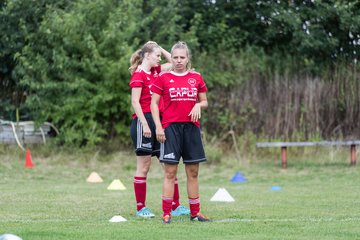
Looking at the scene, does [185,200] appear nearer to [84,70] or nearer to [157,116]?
[157,116]

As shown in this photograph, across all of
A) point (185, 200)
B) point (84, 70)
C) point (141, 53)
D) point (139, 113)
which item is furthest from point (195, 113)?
point (84, 70)

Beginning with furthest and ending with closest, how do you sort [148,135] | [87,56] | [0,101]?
[0,101] < [87,56] < [148,135]

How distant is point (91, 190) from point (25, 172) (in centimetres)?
378

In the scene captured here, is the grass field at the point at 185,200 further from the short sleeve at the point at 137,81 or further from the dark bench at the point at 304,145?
the short sleeve at the point at 137,81

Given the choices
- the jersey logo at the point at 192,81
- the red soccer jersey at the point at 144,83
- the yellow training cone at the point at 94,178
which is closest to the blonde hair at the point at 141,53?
the red soccer jersey at the point at 144,83

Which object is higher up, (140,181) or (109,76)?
(109,76)

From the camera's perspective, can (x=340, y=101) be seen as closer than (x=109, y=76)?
No

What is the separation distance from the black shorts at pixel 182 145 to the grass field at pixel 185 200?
0.67m

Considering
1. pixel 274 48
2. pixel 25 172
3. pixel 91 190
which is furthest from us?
pixel 274 48

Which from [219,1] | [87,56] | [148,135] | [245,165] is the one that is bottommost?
[245,165]

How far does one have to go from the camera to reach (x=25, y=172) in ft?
53.4

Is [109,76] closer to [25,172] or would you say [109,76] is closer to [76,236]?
[25,172]

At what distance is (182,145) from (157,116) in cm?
40

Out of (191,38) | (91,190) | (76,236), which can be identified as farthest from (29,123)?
(76,236)
